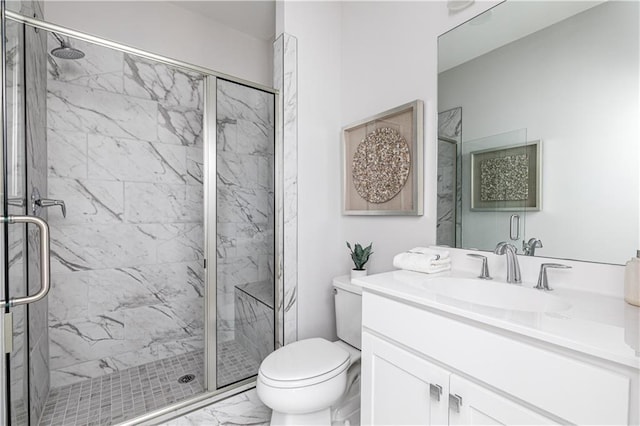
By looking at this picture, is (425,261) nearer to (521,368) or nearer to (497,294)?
(497,294)

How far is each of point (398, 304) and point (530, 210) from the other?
67 cm

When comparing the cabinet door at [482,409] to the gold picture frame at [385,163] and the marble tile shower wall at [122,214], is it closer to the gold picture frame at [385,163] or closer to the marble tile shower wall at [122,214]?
the gold picture frame at [385,163]

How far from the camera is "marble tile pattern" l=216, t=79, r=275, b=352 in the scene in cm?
178

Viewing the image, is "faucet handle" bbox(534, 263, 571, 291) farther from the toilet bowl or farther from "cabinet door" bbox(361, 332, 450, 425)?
the toilet bowl

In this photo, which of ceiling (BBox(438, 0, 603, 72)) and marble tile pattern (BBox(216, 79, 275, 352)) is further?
marble tile pattern (BBox(216, 79, 275, 352))

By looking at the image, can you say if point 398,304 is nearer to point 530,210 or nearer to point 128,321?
point 530,210

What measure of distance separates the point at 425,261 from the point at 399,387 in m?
0.51

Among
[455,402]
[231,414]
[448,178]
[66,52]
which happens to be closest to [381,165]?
[448,178]

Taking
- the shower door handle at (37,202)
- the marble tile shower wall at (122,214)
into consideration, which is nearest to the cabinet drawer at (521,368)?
the marble tile shower wall at (122,214)

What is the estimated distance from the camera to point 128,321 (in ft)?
7.06

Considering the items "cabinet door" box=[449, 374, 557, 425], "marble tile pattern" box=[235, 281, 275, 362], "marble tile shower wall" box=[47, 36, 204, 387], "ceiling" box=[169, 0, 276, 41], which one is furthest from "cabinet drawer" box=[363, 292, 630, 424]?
"ceiling" box=[169, 0, 276, 41]

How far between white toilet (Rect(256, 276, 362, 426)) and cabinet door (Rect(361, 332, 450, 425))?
0.16 metres

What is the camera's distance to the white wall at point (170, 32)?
202 cm

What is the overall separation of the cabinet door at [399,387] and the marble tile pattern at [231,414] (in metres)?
0.69
